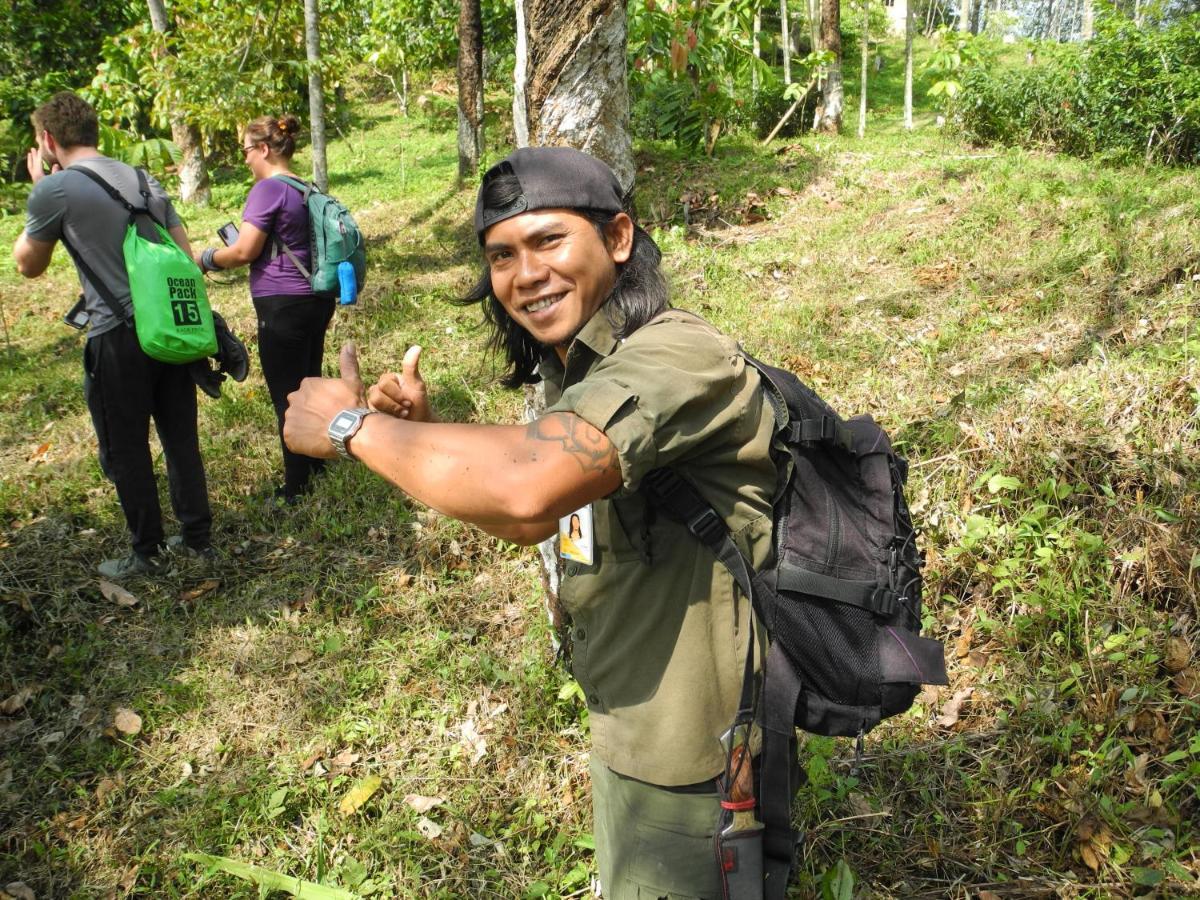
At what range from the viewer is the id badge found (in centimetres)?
168

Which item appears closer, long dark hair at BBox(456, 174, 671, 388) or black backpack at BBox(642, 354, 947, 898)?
black backpack at BBox(642, 354, 947, 898)

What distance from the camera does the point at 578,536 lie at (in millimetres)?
1723

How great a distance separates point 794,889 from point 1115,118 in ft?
33.1

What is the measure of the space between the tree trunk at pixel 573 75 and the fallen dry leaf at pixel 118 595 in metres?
3.25

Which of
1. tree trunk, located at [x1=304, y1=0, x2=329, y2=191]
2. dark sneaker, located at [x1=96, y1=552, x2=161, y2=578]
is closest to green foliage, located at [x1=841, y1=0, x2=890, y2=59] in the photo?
tree trunk, located at [x1=304, y1=0, x2=329, y2=191]

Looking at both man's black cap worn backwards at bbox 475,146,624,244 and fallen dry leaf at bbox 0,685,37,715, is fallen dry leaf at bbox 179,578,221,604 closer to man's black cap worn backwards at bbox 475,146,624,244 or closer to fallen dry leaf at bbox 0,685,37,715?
fallen dry leaf at bbox 0,685,37,715

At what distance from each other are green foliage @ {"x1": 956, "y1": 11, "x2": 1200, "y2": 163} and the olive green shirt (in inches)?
377

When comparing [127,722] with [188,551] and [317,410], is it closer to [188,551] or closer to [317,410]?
[188,551]

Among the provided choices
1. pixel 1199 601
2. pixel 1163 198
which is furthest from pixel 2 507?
pixel 1163 198

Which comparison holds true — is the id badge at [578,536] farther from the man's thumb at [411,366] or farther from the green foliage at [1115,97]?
the green foliage at [1115,97]

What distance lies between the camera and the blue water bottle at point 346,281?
4.90 metres

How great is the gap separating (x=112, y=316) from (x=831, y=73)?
45.3ft

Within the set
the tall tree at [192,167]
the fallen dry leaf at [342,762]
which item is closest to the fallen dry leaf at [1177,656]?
the fallen dry leaf at [342,762]

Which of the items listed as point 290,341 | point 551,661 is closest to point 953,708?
point 551,661
